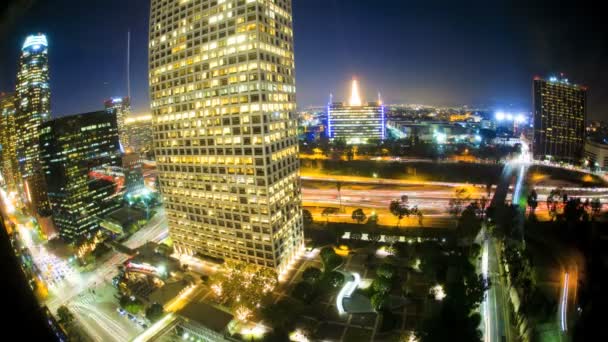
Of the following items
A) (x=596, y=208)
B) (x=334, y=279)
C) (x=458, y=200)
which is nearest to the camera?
(x=334, y=279)

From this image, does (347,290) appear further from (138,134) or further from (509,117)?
(509,117)

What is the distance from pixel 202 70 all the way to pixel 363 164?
39617mm

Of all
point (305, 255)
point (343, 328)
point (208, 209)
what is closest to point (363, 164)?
point (305, 255)

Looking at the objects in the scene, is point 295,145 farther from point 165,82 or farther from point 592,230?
point 592,230

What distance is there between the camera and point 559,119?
61.5 meters

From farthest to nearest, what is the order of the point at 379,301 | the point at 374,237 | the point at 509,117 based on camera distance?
the point at 509,117, the point at 374,237, the point at 379,301

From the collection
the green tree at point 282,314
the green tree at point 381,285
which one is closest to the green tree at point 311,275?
the green tree at point 282,314

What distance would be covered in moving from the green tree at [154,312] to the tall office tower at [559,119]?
2798 inches

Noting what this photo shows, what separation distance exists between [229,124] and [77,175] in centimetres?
4089

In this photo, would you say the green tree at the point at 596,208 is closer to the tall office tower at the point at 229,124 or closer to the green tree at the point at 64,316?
the tall office tower at the point at 229,124

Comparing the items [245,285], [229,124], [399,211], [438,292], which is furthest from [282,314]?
[399,211]

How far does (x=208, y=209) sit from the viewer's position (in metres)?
29.1

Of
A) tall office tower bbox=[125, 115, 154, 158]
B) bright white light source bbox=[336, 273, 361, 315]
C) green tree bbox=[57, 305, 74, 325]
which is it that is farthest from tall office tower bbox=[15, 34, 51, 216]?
tall office tower bbox=[125, 115, 154, 158]

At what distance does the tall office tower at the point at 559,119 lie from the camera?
2349 inches
